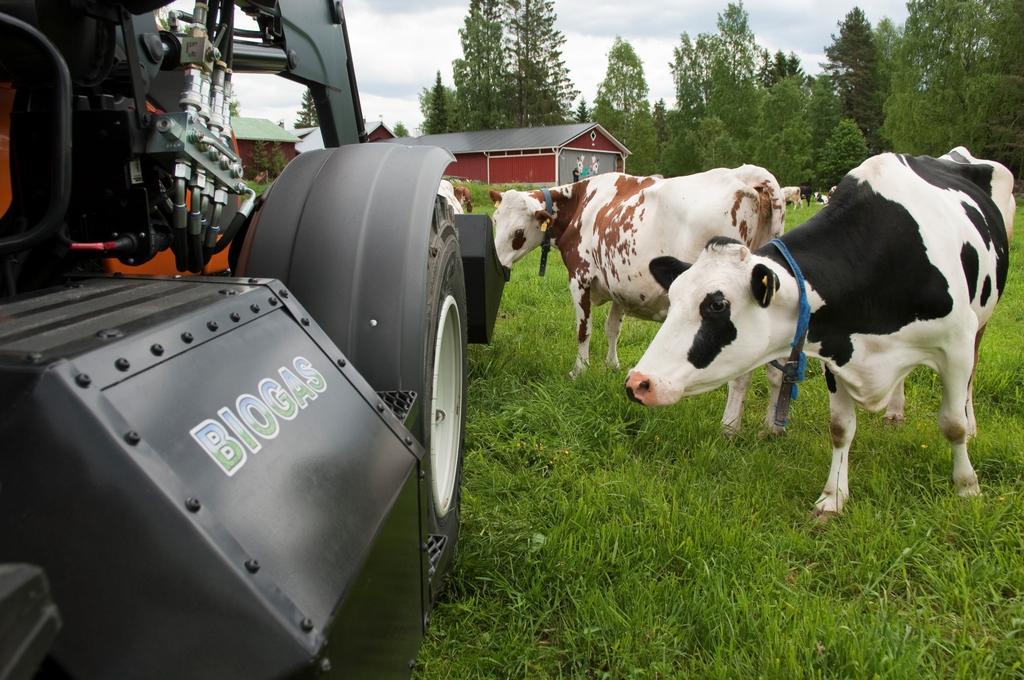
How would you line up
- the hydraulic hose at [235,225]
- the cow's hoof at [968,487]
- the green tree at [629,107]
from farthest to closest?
the green tree at [629,107]
the cow's hoof at [968,487]
the hydraulic hose at [235,225]

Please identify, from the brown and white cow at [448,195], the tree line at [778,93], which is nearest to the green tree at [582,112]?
the tree line at [778,93]

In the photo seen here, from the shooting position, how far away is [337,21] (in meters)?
2.88

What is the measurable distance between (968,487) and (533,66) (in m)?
60.3

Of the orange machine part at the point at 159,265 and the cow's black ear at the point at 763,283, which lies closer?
the orange machine part at the point at 159,265

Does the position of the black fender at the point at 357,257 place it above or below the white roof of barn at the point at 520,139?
above

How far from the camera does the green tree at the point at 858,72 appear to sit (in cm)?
6388

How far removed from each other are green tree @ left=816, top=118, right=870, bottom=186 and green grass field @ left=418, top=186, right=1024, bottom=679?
5271 centimetres

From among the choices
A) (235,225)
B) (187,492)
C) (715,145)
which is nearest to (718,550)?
(235,225)

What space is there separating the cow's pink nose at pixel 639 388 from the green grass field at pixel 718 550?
0.54 meters

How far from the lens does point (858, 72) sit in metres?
67.2

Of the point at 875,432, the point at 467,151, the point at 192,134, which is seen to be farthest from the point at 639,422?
the point at 467,151

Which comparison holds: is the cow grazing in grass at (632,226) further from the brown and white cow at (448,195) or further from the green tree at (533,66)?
the green tree at (533,66)

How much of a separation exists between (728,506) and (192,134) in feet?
8.58

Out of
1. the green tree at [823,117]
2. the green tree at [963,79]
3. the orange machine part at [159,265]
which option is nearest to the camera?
the orange machine part at [159,265]
